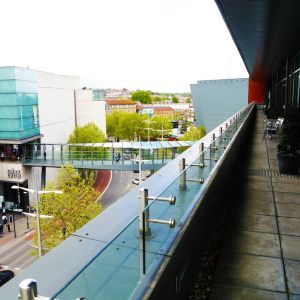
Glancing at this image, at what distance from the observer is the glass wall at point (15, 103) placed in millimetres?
36469

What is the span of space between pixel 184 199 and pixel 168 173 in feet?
5.03

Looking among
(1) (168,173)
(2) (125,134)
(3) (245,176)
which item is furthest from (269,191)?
(2) (125,134)

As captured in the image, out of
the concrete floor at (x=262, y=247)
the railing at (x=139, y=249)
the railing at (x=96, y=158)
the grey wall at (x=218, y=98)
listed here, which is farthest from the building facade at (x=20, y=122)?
the railing at (x=139, y=249)

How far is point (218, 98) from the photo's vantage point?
64.9m

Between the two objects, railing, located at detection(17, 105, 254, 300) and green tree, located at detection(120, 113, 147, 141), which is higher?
railing, located at detection(17, 105, 254, 300)

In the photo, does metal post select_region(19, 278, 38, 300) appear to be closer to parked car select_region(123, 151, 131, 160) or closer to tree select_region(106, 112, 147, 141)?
parked car select_region(123, 151, 131, 160)

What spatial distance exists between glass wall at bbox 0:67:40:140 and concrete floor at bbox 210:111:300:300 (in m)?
33.1

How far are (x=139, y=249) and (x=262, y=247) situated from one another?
2.99m

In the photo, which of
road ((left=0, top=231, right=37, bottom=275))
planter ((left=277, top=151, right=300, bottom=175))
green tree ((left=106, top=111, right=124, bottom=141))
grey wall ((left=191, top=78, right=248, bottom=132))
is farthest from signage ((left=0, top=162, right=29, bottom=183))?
green tree ((left=106, top=111, right=124, bottom=141))

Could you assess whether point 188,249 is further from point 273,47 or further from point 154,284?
point 273,47

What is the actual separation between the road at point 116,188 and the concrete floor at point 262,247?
31.5 m

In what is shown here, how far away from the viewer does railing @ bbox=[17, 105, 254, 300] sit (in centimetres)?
189

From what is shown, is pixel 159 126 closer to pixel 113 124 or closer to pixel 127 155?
pixel 113 124

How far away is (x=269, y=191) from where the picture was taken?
7789 millimetres
